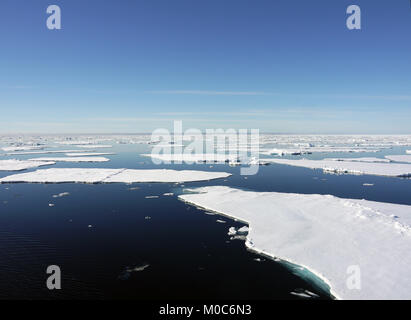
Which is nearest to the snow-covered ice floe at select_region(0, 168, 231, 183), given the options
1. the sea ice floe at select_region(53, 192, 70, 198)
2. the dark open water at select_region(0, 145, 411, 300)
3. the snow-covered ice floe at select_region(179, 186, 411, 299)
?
the sea ice floe at select_region(53, 192, 70, 198)

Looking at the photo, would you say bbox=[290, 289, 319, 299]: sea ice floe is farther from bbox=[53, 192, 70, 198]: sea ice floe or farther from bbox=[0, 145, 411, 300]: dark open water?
bbox=[53, 192, 70, 198]: sea ice floe

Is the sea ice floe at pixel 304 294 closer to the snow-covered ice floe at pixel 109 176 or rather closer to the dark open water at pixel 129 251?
the dark open water at pixel 129 251

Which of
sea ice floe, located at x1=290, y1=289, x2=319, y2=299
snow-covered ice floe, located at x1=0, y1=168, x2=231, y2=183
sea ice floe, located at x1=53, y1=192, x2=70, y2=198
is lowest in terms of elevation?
sea ice floe, located at x1=290, y1=289, x2=319, y2=299

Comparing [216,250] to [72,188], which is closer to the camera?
[216,250]

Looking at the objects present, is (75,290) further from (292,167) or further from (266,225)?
(292,167)
